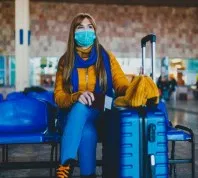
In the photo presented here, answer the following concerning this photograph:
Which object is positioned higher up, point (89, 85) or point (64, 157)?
point (89, 85)

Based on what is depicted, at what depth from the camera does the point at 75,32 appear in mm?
3182

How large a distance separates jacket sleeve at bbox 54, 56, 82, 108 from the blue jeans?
0.35ft

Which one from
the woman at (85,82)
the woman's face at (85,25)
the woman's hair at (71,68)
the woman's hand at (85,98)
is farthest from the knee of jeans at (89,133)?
the woman's face at (85,25)

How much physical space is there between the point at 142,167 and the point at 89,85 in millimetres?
770

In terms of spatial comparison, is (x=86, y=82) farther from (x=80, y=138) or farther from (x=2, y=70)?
(x=2, y=70)

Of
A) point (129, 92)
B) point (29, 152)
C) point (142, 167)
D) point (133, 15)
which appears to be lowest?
point (29, 152)

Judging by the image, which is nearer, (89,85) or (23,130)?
(89,85)

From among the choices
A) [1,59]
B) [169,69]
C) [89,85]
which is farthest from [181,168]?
[169,69]

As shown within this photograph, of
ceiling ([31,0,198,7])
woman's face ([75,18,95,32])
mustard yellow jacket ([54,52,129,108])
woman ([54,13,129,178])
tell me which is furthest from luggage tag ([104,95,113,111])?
ceiling ([31,0,198,7])

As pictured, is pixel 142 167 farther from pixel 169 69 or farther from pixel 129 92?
pixel 169 69

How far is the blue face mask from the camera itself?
3139 millimetres

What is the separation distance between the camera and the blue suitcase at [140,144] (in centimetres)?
262

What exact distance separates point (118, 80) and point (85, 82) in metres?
0.25

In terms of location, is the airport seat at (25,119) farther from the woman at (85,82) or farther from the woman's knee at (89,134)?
the woman's knee at (89,134)
